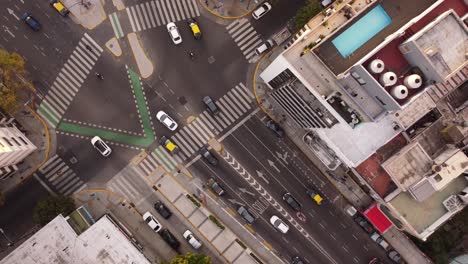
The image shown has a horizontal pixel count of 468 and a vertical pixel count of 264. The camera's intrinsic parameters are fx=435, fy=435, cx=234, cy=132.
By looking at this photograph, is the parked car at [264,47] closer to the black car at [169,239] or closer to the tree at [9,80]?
the black car at [169,239]

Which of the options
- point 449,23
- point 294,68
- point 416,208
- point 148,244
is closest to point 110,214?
point 148,244

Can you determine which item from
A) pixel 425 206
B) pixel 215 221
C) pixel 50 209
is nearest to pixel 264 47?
pixel 215 221

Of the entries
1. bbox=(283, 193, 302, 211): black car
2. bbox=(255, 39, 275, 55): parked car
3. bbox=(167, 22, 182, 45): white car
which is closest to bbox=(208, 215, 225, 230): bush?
bbox=(283, 193, 302, 211): black car

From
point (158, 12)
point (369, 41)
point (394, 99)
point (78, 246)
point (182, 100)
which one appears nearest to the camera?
point (394, 99)

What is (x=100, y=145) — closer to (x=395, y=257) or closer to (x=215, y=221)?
(x=215, y=221)

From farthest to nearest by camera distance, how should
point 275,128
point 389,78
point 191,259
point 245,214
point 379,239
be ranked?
1. point 379,239
2. point 275,128
3. point 245,214
4. point 191,259
5. point 389,78

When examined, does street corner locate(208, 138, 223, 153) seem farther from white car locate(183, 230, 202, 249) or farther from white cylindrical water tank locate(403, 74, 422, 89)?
white cylindrical water tank locate(403, 74, 422, 89)
